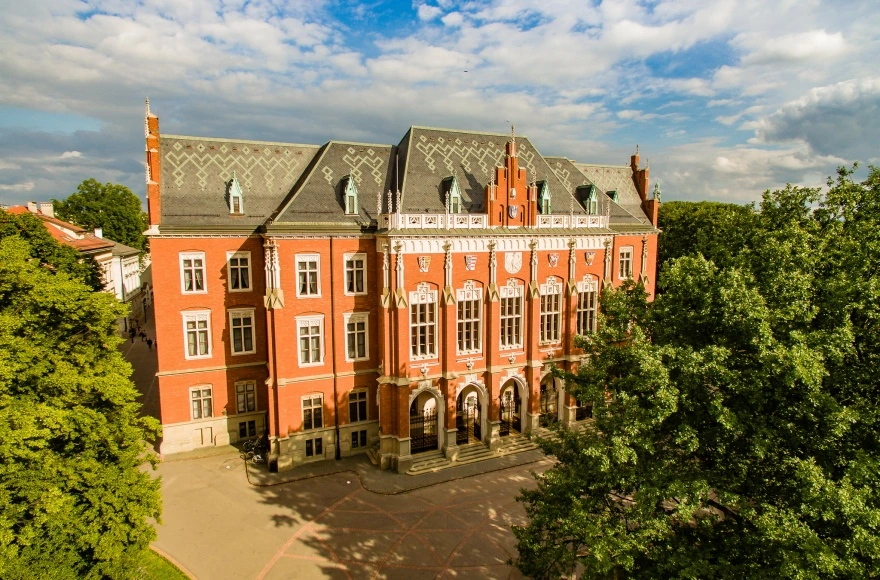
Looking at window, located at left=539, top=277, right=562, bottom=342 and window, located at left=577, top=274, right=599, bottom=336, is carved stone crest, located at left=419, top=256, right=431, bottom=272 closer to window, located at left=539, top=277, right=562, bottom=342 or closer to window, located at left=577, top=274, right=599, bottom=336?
window, located at left=539, top=277, right=562, bottom=342

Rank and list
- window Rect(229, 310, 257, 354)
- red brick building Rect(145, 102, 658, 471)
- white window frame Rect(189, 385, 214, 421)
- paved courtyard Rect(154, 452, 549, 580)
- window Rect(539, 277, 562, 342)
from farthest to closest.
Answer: window Rect(539, 277, 562, 342) < window Rect(229, 310, 257, 354) < white window frame Rect(189, 385, 214, 421) < red brick building Rect(145, 102, 658, 471) < paved courtyard Rect(154, 452, 549, 580)

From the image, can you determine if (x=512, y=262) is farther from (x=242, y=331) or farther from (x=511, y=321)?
(x=242, y=331)

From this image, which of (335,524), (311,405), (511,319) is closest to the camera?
(335,524)

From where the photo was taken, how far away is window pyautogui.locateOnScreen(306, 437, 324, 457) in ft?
98.4

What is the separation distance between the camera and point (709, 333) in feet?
45.7

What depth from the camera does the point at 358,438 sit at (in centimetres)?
3127

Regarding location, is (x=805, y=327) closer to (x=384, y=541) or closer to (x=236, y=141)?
(x=384, y=541)

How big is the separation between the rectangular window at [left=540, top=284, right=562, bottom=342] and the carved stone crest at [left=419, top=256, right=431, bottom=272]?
897cm

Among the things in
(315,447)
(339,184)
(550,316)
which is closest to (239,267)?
(339,184)

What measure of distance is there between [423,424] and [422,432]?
0.59 m

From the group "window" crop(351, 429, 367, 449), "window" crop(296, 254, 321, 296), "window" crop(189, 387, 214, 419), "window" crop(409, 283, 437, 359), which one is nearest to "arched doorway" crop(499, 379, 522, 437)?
"window" crop(409, 283, 437, 359)

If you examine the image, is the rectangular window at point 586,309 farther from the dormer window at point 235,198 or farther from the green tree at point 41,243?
the green tree at point 41,243

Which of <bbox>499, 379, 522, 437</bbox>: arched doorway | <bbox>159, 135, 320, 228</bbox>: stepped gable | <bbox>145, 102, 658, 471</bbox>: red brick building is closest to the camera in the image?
<bbox>145, 102, 658, 471</bbox>: red brick building

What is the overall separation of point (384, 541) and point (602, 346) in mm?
14505
